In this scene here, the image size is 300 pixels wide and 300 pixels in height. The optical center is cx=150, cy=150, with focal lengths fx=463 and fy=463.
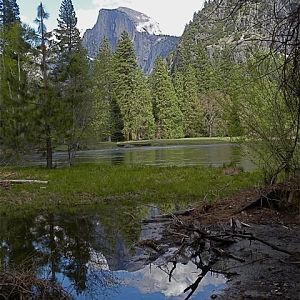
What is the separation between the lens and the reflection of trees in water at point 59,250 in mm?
8180

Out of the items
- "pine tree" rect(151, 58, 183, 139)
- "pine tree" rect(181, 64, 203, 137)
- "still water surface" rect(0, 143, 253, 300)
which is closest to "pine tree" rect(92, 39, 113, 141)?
"pine tree" rect(151, 58, 183, 139)

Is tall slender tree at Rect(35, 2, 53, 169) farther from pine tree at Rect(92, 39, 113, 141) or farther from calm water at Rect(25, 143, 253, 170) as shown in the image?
pine tree at Rect(92, 39, 113, 141)

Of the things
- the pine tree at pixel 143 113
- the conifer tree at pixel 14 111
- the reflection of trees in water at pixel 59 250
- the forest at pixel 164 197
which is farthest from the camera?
the pine tree at pixel 143 113

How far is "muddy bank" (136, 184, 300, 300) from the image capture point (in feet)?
23.7

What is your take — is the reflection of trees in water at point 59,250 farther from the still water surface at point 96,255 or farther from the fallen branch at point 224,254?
the fallen branch at point 224,254

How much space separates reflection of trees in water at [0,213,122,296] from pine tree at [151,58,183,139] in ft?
196

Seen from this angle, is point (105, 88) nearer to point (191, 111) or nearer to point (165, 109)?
point (165, 109)

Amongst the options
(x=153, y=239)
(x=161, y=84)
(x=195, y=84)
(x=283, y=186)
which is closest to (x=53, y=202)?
(x=153, y=239)

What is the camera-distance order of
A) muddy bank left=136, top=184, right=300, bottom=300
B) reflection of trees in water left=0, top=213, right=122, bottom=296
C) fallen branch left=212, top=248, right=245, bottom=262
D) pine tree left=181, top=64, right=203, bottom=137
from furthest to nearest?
pine tree left=181, top=64, right=203, bottom=137
fallen branch left=212, top=248, right=245, bottom=262
reflection of trees in water left=0, top=213, right=122, bottom=296
muddy bank left=136, top=184, right=300, bottom=300

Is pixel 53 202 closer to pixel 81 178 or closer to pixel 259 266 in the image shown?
pixel 81 178

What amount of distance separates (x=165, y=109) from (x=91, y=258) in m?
64.5

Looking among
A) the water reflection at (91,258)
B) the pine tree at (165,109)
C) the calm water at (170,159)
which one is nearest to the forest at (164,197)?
the water reflection at (91,258)

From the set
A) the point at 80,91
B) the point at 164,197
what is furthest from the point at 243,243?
the point at 80,91

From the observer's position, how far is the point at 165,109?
2881 inches
